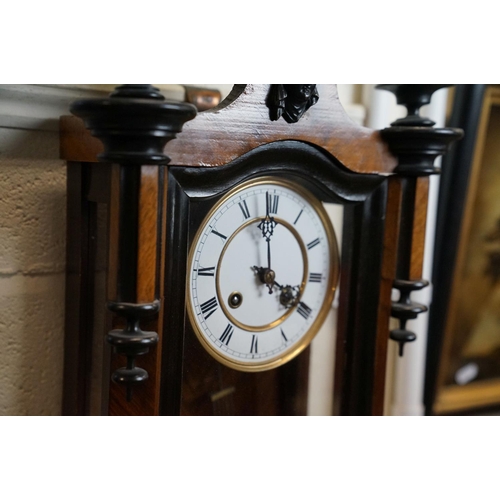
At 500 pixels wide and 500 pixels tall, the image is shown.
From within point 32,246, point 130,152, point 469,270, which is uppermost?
point 130,152

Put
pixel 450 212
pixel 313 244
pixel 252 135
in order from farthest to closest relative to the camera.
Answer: pixel 450 212 < pixel 313 244 < pixel 252 135

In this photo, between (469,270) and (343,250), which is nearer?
(343,250)

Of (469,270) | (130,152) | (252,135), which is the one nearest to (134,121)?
(130,152)

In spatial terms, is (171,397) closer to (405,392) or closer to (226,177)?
(226,177)

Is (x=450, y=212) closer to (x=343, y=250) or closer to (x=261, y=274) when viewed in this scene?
(x=343, y=250)

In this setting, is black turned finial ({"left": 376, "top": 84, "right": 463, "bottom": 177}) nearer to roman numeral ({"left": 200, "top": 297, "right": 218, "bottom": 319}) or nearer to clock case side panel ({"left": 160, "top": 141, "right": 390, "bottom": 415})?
clock case side panel ({"left": 160, "top": 141, "right": 390, "bottom": 415})

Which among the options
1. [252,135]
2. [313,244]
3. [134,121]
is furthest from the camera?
[313,244]

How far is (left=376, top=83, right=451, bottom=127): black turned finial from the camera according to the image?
748 millimetres

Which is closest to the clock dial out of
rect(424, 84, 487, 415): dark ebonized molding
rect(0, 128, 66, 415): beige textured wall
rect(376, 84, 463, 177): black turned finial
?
rect(376, 84, 463, 177): black turned finial

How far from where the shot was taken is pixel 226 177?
65cm

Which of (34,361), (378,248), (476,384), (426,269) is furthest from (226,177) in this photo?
(476,384)

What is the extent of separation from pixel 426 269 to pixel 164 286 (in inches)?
25.2

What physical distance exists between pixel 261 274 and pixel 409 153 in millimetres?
231

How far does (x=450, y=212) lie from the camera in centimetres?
111
